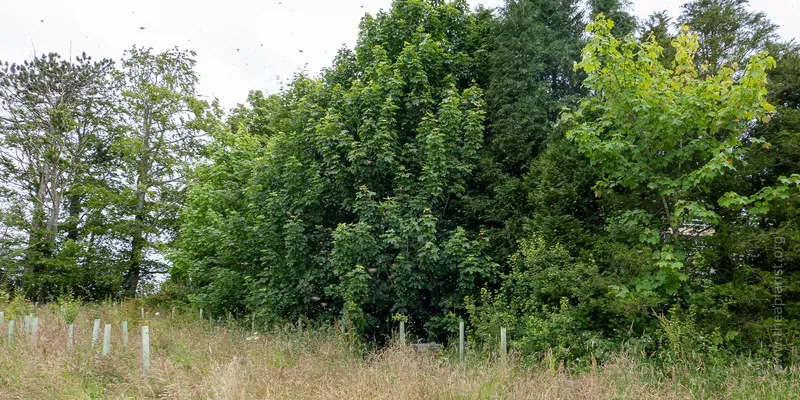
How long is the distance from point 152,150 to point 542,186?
74.2ft

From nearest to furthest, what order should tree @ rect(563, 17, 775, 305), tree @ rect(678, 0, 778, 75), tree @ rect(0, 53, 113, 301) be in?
tree @ rect(563, 17, 775, 305) < tree @ rect(678, 0, 778, 75) < tree @ rect(0, 53, 113, 301)

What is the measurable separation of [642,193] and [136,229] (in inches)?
958

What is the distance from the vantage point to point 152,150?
81.6ft

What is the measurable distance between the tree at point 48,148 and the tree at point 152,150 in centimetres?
147

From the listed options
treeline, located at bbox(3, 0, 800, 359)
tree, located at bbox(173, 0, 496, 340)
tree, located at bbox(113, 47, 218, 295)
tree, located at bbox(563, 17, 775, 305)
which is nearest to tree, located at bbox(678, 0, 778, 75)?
treeline, located at bbox(3, 0, 800, 359)

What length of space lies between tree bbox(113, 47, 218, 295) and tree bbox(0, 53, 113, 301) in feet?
4.81

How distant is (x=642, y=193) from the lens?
777 cm

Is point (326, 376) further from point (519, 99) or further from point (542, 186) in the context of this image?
point (519, 99)

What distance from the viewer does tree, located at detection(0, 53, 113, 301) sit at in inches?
885

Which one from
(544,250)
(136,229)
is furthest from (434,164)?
(136,229)

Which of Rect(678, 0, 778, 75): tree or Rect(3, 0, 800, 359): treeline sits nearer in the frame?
Rect(3, 0, 800, 359): treeline

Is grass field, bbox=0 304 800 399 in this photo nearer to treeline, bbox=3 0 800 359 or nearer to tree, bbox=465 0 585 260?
treeline, bbox=3 0 800 359

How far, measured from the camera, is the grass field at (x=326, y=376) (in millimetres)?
4770

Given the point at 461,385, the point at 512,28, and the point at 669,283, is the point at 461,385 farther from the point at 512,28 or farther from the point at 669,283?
the point at 512,28
